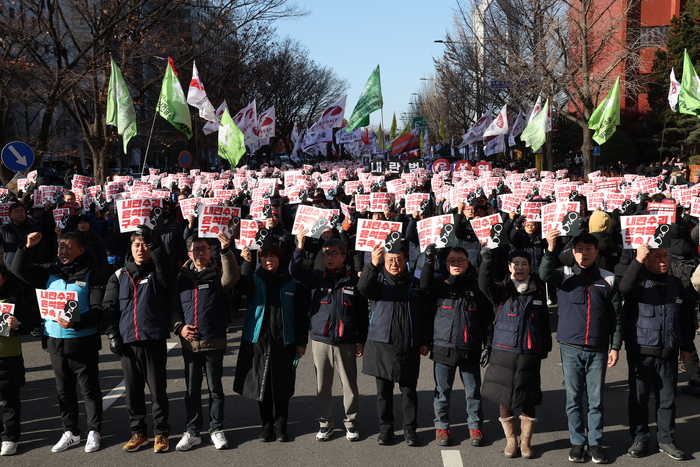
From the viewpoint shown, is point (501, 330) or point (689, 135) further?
point (689, 135)

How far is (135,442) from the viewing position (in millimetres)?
5520

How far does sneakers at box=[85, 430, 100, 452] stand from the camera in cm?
549

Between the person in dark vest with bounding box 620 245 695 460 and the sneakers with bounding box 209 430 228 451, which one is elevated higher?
the person in dark vest with bounding box 620 245 695 460

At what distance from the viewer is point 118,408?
6.49 meters

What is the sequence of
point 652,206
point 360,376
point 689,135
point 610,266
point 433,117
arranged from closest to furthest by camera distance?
point 360,376 < point 610,266 < point 652,206 < point 689,135 < point 433,117

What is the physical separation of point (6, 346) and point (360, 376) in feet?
11.4

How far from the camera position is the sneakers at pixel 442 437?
5543mm

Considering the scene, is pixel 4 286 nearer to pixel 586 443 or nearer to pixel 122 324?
pixel 122 324

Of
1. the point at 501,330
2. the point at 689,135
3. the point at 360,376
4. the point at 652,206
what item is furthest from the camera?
the point at 689,135

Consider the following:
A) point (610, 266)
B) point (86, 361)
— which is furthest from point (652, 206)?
point (86, 361)

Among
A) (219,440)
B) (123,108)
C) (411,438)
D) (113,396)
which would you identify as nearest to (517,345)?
(411,438)

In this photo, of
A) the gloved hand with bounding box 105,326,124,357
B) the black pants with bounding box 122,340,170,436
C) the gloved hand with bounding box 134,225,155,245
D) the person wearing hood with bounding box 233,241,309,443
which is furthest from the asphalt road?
the gloved hand with bounding box 134,225,155,245

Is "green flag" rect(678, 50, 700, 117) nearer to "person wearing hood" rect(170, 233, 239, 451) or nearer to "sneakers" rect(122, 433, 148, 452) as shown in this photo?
"person wearing hood" rect(170, 233, 239, 451)

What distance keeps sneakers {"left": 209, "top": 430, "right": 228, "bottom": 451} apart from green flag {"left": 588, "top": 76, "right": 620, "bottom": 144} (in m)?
13.7
